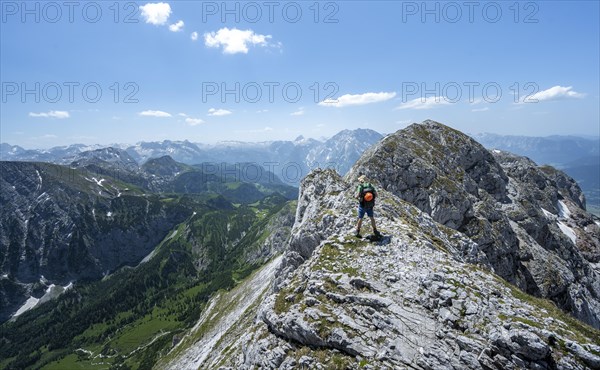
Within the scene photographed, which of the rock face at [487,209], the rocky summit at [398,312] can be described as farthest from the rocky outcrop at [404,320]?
the rock face at [487,209]

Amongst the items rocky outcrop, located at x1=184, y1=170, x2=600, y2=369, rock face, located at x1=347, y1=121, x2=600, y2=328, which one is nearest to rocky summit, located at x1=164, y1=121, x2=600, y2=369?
rocky outcrop, located at x1=184, y1=170, x2=600, y2=369

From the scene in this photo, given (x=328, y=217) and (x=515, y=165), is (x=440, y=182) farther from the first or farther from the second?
(x=515, y=165)

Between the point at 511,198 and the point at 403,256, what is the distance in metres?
82.9

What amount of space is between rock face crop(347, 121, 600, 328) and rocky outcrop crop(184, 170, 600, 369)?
44.2 meters

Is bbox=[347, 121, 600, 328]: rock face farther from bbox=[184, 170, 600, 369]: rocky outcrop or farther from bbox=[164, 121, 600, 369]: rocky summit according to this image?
bbox=[184, 170, 600, 369]: rocky outcrop

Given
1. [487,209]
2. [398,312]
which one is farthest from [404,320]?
[487,209]

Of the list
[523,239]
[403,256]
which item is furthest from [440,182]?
[403,256]

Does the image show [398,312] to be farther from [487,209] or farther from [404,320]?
[487,209]

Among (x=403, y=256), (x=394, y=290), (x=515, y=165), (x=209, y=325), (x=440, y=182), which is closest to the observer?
(x=394, y=290)

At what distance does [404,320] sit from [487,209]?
62.9 metres

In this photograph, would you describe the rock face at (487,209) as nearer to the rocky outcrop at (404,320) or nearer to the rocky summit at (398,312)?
the rocky summit at (398,312)

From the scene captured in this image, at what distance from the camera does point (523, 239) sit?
74625 millimetres

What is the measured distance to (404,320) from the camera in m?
20.9

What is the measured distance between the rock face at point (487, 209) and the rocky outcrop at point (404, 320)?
4422 centimetres
